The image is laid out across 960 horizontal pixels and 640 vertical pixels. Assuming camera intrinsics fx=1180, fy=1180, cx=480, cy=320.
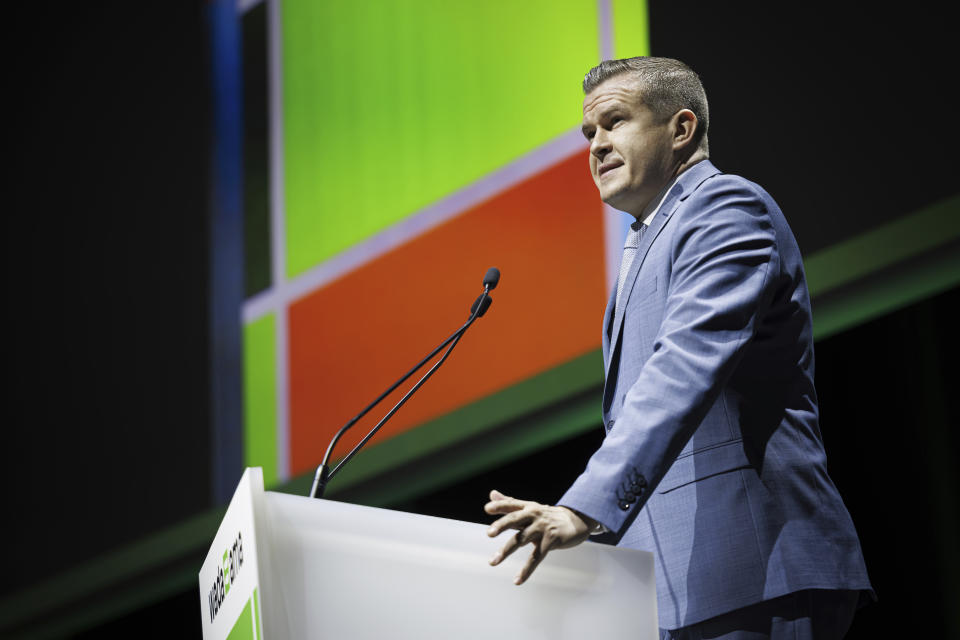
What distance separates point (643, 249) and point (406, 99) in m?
1.75

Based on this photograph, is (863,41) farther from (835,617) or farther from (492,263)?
(835,617)

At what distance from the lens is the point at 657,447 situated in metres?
1.37

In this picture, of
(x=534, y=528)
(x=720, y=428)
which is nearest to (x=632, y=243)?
(x=720, y=428)

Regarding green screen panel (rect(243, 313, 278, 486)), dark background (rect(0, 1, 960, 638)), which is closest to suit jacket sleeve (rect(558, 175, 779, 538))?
dark background (rect(0, 1, 960, 638))

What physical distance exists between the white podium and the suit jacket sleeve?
0.26 ft

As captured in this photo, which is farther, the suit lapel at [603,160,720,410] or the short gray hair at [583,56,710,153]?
the short gray hair at [583,56,710,153]

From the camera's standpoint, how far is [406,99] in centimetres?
330

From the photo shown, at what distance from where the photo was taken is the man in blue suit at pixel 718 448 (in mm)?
1358

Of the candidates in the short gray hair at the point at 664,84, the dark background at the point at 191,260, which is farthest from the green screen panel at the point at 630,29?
the short gray hair at the point at 664,84

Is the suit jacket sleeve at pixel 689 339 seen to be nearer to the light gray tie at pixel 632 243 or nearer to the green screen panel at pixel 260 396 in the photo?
the light gray tie at pixel 632 243

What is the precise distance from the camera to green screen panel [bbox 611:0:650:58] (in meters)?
2.65

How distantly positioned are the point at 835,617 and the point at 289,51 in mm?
2669

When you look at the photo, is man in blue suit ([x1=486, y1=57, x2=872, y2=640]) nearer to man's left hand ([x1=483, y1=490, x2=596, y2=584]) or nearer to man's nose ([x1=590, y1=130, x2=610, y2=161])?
man's left hand ([x1=483, y1=490, x2=596, y2=584])

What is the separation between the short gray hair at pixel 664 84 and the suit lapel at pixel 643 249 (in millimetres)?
162
